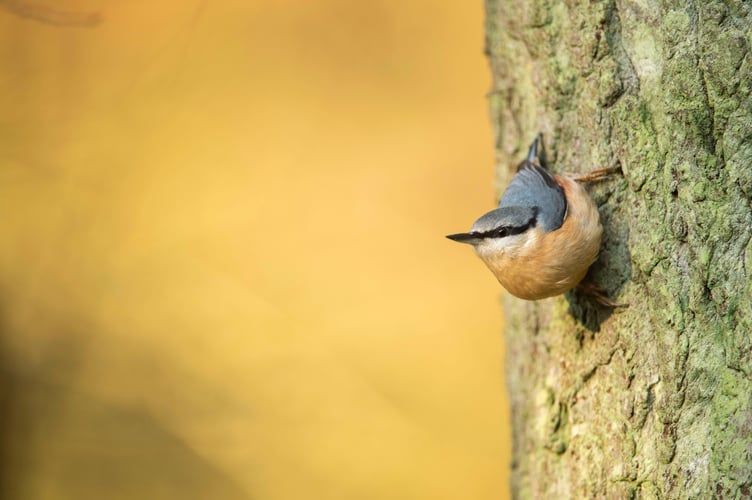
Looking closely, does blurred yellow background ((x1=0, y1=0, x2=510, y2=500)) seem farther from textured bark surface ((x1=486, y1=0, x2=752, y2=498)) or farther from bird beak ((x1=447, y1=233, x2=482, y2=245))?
bird beak ((x1=447, y1=233, x2=482, y2=245))

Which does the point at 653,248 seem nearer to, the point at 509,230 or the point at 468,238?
the point at 509,230

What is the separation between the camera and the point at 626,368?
210 centimetres

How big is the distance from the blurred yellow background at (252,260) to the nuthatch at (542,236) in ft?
7.29

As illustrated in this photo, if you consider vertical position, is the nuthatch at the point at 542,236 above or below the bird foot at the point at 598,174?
below

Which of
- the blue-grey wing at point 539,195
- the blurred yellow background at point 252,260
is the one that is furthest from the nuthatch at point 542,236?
the blurred yellow background at point 252,260

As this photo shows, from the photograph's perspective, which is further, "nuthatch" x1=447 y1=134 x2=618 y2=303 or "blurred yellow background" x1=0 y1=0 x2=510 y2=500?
"blurred yellow background" x1=0 y1=0 x2=510 y2=500

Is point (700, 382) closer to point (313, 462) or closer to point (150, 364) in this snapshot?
point (313, 462)

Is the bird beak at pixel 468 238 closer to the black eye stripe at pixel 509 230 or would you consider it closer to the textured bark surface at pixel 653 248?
the black eye stripe at pixel 509 230

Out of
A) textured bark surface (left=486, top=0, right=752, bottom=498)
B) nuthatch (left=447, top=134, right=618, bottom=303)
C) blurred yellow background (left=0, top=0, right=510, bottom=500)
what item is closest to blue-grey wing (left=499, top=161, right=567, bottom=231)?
nuthatch (left=447, top=134, right=618, bottom=303)

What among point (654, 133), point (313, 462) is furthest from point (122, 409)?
point (654, 133)

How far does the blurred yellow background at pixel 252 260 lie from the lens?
428 cm

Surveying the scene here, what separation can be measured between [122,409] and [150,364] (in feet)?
1.18

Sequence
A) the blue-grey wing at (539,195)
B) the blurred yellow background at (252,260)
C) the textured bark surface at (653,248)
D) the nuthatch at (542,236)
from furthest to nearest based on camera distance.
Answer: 1. the blurred yellow background at (252,260)
2. the blue-grey wing at (539,195)
3. the nuthatch at (542,236)
4. the textured bark surface at (653,248)

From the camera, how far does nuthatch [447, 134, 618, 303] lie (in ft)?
6.78
